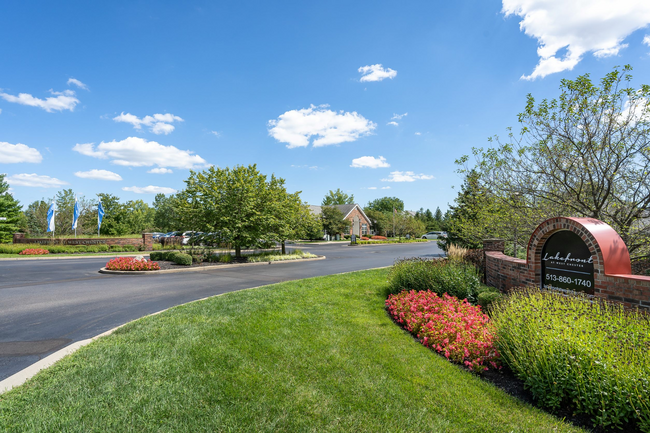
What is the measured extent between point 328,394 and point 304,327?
230cm

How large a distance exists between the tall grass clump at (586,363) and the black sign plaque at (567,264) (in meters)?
1.10

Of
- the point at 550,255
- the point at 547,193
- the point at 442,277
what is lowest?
the point at 442,277

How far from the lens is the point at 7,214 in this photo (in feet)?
110

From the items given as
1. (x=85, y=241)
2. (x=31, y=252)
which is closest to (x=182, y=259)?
(x=31, y=252)

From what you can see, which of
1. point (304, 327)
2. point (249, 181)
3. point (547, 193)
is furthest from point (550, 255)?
point (249, 181)

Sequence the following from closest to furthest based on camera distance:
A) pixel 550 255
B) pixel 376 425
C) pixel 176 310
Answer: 1. pixel 376 425
2. pixel 550 255
3. pixel 176 310

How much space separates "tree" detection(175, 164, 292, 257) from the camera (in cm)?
1858

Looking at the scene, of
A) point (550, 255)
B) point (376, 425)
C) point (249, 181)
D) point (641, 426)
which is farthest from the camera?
point (249, 181)

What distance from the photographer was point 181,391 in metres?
3.61

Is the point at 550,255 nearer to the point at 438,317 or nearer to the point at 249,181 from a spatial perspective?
the point at 438,317

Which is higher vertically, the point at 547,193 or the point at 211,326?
the point at 547,193

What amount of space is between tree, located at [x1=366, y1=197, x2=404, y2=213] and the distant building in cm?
3044

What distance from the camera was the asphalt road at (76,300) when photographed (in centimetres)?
546

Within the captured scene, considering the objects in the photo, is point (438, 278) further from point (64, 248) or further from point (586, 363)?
point (64, 248)
